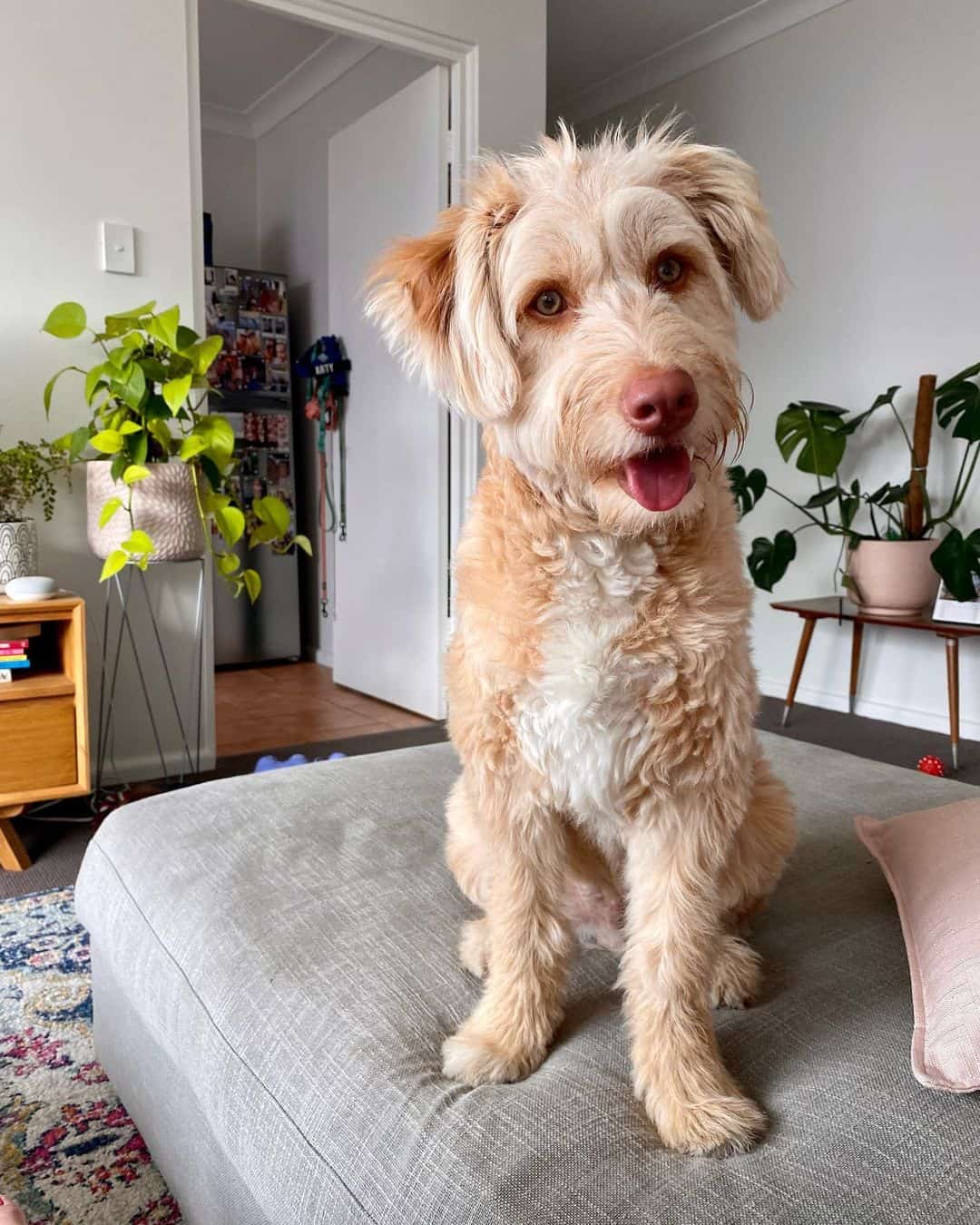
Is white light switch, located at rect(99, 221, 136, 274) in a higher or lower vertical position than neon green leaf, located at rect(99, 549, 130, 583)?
higher

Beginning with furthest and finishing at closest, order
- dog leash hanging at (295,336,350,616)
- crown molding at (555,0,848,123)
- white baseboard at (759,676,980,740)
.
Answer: dog leash hanging at (295,336,350,616), crown molding at (555,0,848,123), white baseboard at (759,676,980,740)

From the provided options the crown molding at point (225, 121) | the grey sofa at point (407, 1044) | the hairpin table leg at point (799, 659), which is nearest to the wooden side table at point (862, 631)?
the hairpin table leg at point (799, 659)

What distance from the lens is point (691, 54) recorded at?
4.69 meters

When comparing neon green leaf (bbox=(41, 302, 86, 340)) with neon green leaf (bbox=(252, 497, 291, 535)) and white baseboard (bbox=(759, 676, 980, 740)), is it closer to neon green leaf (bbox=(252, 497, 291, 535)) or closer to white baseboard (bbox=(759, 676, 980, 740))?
neon green leaf (bbox=(252, 497, 291, 535))

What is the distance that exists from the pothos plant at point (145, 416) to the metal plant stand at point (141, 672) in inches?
15.5

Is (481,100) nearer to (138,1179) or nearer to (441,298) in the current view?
(441,298)

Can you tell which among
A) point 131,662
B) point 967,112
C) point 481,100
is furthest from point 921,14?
point 131,662

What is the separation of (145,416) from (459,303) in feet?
6.47

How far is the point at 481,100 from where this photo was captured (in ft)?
12.1

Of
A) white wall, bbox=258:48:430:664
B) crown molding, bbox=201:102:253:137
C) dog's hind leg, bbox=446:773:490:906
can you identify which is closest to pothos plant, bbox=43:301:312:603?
dog's hind leg, bbox=446:773:490:906

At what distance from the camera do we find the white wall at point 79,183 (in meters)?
2.80

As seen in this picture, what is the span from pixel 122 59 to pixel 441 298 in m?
2.64

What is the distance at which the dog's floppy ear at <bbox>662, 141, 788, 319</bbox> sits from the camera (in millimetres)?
954

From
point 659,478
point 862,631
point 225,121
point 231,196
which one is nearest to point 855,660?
point 862,631
